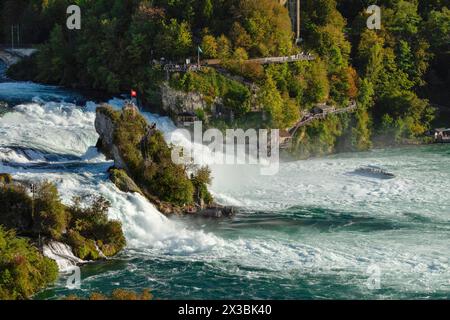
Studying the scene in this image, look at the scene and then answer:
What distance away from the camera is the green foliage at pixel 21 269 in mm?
35562

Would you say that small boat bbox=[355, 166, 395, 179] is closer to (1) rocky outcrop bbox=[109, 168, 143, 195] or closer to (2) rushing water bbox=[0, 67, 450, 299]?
(2) rushing water bbox=[0, 67, 450, 299]

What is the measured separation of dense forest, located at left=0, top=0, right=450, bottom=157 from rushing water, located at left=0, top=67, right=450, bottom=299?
5.64 metres

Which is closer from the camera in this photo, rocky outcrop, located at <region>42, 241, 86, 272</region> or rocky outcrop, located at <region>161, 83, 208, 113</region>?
rocky outcrop, located at <region>42, 241, 86, 272</region>

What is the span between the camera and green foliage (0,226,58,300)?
117 ft

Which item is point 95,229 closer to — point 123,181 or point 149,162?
point 123,181

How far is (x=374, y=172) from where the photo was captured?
191ft

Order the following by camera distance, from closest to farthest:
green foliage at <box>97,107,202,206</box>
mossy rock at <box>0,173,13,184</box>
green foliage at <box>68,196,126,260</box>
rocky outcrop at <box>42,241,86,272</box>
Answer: rocky outcrop at <box>42,241,86,272</box>, green foliage at <box>68,196,126,260</box>, mossy rock at <box>0,173,13,184</box>, green foliage at <box>97,107,202,206</box>

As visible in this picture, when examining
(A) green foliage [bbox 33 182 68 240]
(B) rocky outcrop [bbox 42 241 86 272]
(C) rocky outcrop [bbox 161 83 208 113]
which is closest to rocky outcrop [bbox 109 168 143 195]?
(A) green foliage [bbox 33 182 68 240]

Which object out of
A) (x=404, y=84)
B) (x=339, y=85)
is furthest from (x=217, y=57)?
(x=404, y=84)

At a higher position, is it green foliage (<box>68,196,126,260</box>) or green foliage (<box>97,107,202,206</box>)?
green foliage (<box>97,107,202,206</box>)

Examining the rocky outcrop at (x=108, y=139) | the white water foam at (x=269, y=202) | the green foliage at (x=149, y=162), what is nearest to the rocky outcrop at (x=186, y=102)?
the white water foam at (x=269, y=202)

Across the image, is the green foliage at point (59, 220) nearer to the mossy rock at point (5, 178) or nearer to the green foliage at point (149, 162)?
A: the mossy rock at point (5, 178)

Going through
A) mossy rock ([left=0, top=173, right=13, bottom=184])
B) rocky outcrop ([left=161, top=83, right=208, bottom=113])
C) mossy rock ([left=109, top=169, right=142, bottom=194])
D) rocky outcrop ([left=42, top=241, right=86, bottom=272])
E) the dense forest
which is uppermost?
the dense forest

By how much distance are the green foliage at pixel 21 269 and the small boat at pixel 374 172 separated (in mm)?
26083
